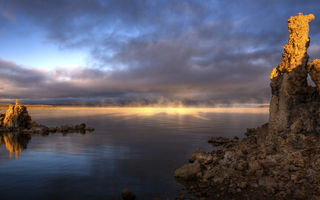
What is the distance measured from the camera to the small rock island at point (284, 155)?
21031 mm

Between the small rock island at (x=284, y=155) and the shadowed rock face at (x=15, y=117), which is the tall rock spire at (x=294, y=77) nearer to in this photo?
the small rock island at (x=284, y=155)

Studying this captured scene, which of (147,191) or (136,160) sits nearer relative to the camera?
(147,191)

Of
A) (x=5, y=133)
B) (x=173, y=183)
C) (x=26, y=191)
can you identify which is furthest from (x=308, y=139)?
(x=5, y=133)

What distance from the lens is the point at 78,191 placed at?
27.3 m

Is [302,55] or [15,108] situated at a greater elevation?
[302,55]

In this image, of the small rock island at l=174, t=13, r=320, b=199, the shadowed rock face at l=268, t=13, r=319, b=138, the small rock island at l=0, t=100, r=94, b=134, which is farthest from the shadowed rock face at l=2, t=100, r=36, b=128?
the shadowed rock face at l=268, t=13, r=319, b=138

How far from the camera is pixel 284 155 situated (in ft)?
78.2

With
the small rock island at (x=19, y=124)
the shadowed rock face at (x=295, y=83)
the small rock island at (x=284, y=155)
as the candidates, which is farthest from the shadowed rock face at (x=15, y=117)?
the shadowed rock face at (x=295, y=83)

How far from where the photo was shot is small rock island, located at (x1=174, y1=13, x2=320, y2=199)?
828 inches

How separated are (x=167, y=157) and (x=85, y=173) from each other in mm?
18321

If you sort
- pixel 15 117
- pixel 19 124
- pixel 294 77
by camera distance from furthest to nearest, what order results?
pixel 19 124 < pixel 15 117 < pixel 294 77

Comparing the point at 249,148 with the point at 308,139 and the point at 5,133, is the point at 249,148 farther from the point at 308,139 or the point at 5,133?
the point at 5,133

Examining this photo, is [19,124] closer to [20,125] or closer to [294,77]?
[20,125]

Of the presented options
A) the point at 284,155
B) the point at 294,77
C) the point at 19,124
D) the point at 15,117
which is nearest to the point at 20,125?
the point at 19,124
